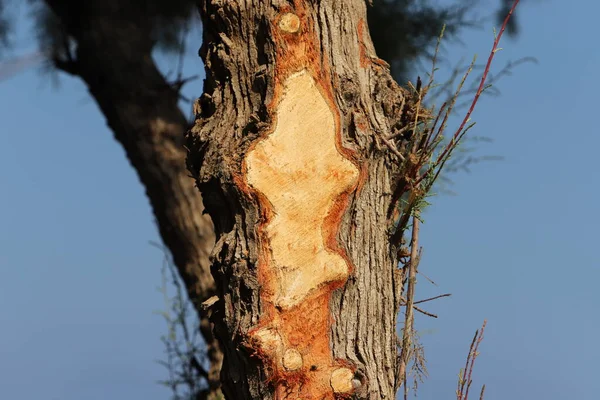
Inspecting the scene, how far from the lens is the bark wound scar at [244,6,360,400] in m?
2.02

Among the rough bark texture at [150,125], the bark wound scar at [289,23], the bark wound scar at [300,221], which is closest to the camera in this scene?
the bark wound scar at [300,221]

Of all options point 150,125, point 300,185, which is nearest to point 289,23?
point 300,185

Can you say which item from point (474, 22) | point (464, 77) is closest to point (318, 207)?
point (464, 77)

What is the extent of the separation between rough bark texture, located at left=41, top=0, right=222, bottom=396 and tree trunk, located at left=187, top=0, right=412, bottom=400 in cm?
246

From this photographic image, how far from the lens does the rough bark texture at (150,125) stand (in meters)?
4.71

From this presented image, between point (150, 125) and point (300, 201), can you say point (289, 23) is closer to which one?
point (300, 201)

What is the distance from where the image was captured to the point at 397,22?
5.08m

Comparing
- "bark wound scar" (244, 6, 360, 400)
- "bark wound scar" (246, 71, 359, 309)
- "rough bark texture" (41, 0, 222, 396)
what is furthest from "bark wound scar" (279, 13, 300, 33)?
"rough bark texture" (41, 0, 222, 396)

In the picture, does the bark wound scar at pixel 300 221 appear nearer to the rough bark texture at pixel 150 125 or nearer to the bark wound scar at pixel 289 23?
the bark wound scar at pixel 289 23

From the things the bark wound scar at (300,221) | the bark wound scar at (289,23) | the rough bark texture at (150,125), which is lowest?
the bark wound scar at (300,221)

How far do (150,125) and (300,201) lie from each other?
9.29 ft

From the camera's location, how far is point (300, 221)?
2.09 m

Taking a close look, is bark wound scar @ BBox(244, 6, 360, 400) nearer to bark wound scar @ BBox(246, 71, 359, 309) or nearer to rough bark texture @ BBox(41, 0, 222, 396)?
bark wound scar @ BBox(246, 71, 359, 309)

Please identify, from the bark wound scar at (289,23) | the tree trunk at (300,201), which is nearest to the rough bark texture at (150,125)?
the tree trunk at (300,201)
